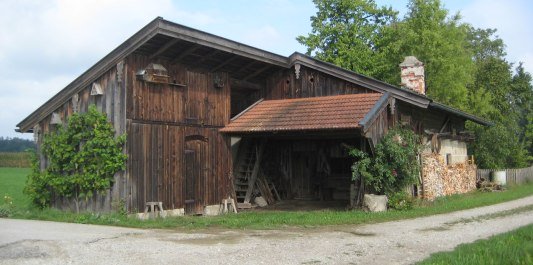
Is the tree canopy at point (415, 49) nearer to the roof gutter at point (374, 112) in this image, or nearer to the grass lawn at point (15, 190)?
the roof gutter at point (374, 112)

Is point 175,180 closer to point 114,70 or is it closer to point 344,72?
point 114,70

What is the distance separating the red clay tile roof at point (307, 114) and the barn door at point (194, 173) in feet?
3.89

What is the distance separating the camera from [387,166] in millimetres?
15617

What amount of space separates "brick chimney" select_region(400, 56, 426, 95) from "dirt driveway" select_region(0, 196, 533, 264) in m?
8.59

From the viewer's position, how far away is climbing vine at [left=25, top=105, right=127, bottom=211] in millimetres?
14219

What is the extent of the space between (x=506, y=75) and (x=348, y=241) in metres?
33.9

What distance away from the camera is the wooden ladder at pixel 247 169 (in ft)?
63.2

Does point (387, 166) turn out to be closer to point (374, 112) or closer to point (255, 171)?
point (374, 112)

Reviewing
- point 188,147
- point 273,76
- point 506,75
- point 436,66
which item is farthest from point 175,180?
point 506,75

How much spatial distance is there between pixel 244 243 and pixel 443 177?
1271 centimetres

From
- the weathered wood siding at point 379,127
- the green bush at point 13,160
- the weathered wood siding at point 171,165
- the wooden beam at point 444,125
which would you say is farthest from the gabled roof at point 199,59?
the green bush at point 13,160

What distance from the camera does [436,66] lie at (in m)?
32.9

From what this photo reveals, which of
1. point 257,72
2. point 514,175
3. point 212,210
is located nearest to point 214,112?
point 257,72

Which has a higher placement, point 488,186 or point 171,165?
point 171,165
